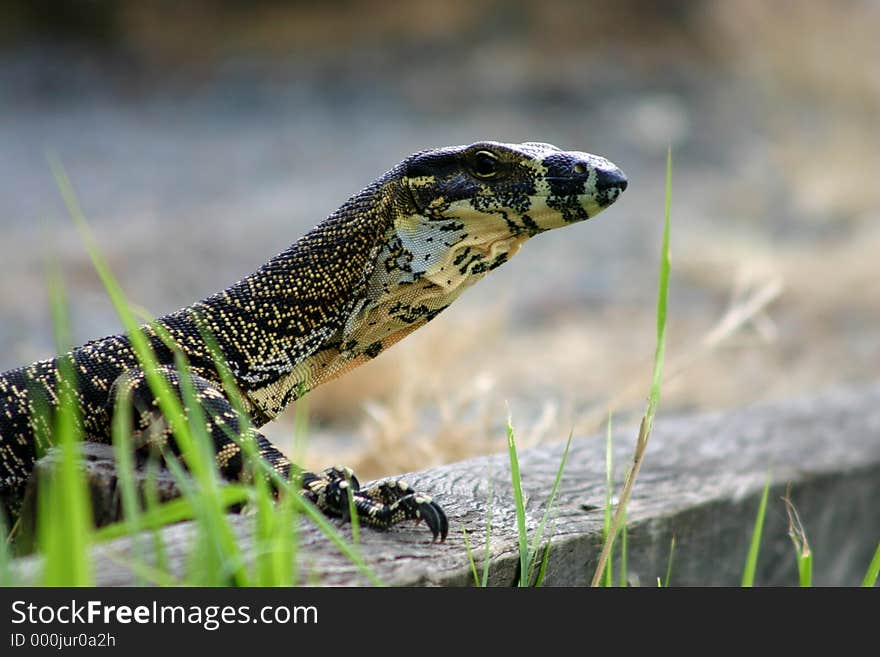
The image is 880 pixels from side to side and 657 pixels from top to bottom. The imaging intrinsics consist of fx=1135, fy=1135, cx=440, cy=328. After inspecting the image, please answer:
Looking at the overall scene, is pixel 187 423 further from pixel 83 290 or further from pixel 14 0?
pixel 14 0

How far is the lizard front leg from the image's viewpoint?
2.77 meters

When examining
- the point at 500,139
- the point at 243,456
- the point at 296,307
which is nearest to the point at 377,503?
the point at 243,456

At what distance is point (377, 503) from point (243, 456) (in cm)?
39

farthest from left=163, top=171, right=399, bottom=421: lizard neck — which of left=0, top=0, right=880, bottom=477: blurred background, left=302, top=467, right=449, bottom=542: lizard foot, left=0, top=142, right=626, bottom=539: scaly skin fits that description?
left=0, top=0, right=880, bottom=477: blurred background

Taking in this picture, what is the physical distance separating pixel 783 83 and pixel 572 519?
14.9 m

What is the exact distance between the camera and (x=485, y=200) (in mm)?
3262

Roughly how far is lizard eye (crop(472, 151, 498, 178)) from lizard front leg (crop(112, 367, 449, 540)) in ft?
3.15

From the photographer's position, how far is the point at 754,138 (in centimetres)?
1590

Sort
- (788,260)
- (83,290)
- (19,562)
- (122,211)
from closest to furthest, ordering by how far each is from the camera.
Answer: (19,562) → (83,290) → (788,260) → (122,211)

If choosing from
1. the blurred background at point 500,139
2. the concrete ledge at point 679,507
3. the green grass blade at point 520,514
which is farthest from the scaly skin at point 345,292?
the blurred background at point 500,139

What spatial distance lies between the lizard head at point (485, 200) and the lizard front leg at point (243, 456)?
746mm

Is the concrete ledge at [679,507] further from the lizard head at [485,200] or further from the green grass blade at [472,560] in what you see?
the lizard head at [485,200]

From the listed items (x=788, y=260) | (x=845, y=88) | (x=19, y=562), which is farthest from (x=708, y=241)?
(x=19, y=562)

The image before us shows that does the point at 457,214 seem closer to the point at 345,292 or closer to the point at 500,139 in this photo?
the point at 345,292
